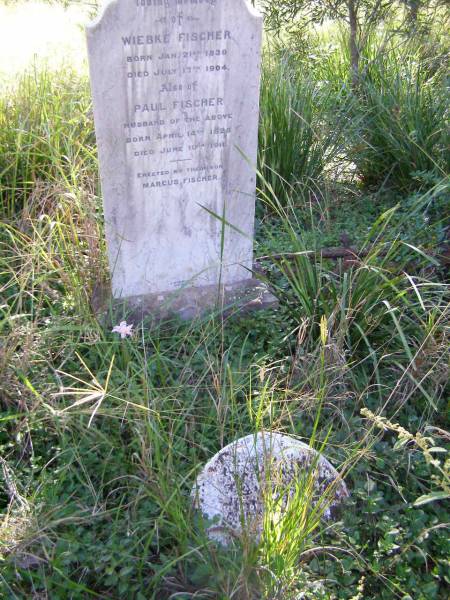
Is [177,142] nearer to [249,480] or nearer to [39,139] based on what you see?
[39,139]

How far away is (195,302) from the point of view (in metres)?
3.15

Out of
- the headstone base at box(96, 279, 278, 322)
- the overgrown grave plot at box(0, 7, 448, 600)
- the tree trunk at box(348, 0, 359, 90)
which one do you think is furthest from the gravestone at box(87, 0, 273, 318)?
the tree trunk at box(348, 0, 359, 90)

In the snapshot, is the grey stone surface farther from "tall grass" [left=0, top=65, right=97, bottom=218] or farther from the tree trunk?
the tree trunk

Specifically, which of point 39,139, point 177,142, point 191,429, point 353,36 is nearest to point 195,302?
point 177,142

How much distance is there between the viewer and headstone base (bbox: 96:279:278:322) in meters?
3.03

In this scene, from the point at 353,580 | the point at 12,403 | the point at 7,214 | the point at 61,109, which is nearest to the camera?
the point at 353,580

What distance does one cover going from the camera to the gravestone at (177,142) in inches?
102

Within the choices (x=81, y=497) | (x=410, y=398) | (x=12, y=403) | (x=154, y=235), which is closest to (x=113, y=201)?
(x=154, y=235)

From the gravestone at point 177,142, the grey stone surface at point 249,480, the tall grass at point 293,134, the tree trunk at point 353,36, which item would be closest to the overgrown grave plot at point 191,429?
the grey stone surface at point 249,480

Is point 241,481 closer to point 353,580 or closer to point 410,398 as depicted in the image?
point 353,580

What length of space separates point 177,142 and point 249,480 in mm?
1452

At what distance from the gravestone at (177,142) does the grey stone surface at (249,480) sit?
79 centimetres

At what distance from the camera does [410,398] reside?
8.50 ft

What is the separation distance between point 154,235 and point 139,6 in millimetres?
933
